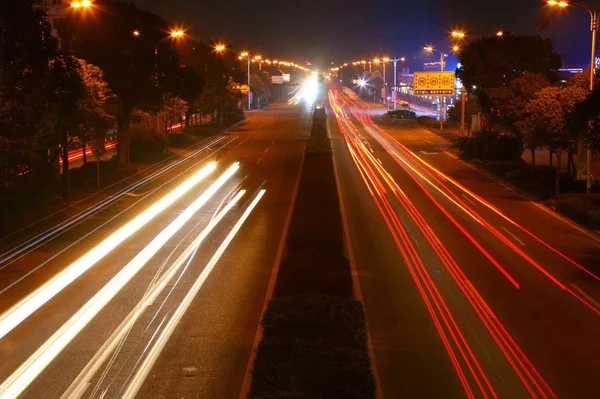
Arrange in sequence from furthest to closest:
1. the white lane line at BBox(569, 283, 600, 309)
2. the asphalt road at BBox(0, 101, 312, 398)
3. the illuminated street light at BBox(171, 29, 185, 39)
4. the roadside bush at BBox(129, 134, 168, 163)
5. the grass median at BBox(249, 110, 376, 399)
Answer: the illuminated street light at BBox(171, 29, 185, 39) → the roadside bush at BBox(129, 134, 168, 163) → the white lane line at BBox(569, 283, 600, 309) → the asphalt road at BBox(0, 101, 312, 398) → the grass median at BBox(249, 110, 376, 399)

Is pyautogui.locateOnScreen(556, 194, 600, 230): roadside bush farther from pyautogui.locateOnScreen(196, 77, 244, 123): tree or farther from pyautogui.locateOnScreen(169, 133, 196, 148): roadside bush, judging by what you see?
pyautogui.locateOnScreen(196, 77, 244, 123): tree

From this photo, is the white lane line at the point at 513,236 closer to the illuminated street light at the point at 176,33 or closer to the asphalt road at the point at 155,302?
the asphalt road at the point at 155,302

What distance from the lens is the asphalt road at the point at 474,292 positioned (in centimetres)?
1068

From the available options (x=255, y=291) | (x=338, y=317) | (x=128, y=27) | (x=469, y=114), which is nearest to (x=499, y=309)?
(x=338, y=317)

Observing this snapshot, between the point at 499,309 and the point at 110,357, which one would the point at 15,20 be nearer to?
the point at 110,357

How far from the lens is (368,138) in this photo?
6222cm

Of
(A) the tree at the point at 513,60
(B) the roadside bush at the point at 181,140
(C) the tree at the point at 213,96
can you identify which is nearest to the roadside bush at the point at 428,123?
(C) the tree at the point at 213,96

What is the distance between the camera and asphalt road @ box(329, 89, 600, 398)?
1068 centimetres

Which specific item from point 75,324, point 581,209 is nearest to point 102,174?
point 581,209

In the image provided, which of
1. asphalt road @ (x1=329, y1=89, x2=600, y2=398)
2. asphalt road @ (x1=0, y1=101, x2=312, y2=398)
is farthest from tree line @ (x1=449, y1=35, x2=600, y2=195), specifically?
asphalt road @ (x1=0, y1=101, x2=312, y2=398)

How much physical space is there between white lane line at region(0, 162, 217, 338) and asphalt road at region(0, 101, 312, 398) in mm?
176

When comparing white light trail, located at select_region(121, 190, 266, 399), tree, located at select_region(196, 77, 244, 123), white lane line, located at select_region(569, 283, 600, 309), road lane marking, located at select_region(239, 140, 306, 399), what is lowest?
white lane line, located at select_region(569, 283, 600, 309)

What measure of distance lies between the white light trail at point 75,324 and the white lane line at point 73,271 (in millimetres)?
943

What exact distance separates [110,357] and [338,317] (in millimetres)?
3804
